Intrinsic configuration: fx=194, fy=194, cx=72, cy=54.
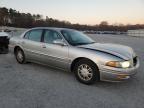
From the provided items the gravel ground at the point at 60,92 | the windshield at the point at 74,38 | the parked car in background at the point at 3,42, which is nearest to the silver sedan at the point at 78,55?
the windshield at the point at 74,38

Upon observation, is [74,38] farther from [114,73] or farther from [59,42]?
[114,73]

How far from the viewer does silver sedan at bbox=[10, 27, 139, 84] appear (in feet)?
15.4

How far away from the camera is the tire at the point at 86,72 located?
16.0 ft

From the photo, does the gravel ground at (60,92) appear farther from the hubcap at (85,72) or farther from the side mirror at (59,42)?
the side mirror at (59,42)

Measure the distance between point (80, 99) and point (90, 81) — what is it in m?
0.94

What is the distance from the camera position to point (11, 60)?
7922 millimetres

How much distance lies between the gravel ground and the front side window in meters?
1.02

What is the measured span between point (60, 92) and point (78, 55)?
3.76 ft

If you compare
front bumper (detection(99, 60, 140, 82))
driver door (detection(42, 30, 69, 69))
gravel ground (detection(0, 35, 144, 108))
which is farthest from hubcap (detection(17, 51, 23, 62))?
front bumper (detection(99, 60, 140, 82))

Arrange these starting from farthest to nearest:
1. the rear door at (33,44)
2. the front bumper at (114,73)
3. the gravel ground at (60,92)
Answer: the rear door at (33,44), the front bumper at (114,73), the gravel ground at (60,92)

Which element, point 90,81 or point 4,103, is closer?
point 4,103

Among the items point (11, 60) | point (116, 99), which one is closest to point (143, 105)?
point (116, 99)

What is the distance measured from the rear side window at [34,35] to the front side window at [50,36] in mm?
291

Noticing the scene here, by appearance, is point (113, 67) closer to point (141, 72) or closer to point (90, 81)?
point (90, 81)
